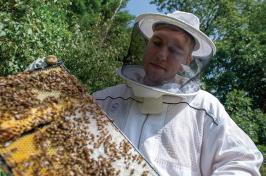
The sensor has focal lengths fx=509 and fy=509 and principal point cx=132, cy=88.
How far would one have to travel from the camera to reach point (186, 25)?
3.68m

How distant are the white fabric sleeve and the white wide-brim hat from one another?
68 cm

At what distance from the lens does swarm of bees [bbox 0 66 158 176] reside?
7.95ft

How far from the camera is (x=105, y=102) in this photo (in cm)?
388

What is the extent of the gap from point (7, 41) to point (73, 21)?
8192 millimetres

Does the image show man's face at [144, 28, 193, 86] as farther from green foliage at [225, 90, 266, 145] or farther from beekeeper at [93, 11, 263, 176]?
green foliage at [225, 90, 266, 145]

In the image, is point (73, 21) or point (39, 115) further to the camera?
point (73, 21)

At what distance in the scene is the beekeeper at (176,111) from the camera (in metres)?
3.36

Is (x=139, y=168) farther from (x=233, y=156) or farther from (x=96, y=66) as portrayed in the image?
(x=96, y=66)

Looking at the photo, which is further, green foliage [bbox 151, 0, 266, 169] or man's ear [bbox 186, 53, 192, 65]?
green foliage [bbox 151, 0, 266, 169]

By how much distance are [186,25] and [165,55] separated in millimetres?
273

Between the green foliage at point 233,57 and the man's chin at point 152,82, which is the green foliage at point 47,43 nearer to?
the man's chin at point 152,82

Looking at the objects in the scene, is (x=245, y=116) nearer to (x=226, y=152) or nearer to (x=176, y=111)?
(x=176, y=111)

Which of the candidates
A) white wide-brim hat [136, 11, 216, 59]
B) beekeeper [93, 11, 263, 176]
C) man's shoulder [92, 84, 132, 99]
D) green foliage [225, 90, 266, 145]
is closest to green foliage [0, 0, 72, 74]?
white wide-brim hat [136, 11, 216, 59]

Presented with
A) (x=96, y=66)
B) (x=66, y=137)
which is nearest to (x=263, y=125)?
(x=96, y=66)
